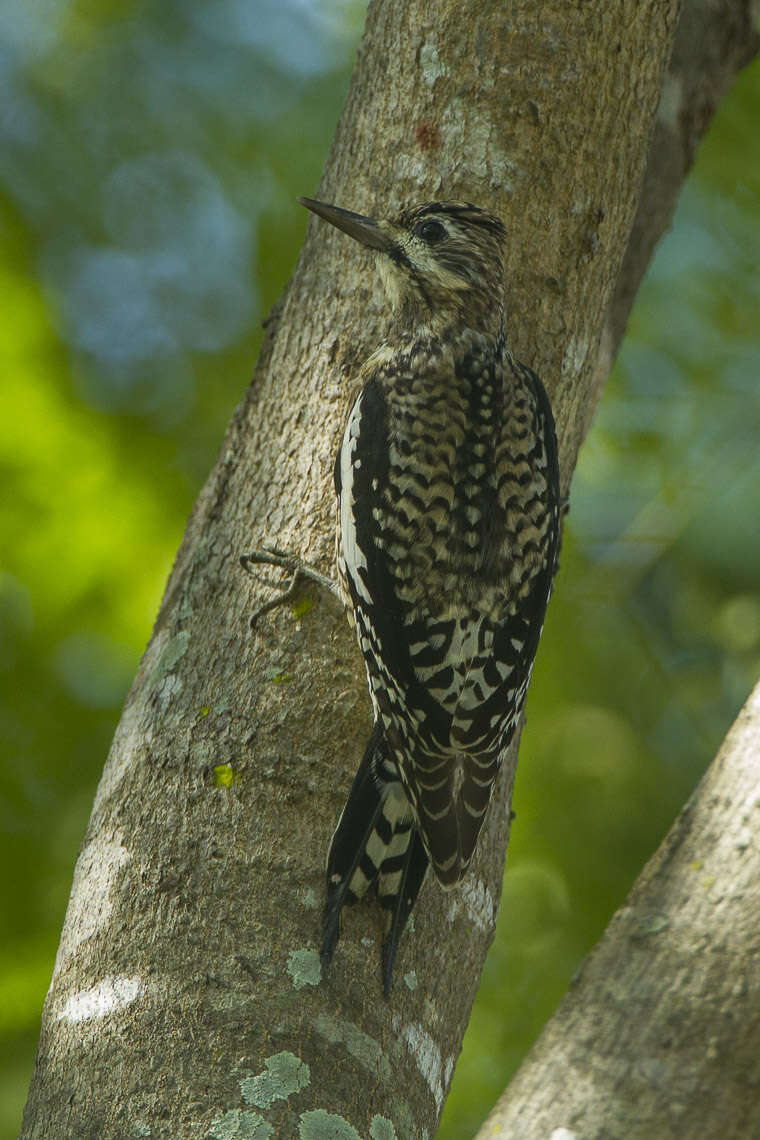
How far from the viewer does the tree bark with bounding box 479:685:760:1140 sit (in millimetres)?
1860

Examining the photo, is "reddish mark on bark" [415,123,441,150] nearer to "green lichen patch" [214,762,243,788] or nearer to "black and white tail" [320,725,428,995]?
"black and white tail" [320,725,428,995]

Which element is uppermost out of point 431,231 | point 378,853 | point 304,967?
point 431,231

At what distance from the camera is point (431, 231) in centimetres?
397

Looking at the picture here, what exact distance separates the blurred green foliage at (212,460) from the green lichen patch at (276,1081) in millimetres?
2384

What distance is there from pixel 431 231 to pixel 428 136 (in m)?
0.29

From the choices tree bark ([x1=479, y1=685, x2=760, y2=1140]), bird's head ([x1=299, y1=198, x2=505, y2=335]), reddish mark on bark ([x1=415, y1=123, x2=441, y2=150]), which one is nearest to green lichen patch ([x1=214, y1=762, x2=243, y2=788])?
tree bark ([x1=479, y1=685, x2=760, y2=1140])

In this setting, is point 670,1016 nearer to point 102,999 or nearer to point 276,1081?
point 276,1081

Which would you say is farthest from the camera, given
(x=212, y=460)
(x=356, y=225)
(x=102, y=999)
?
(x=212, y=460)

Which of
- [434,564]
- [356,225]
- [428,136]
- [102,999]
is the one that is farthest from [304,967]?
[428,136]

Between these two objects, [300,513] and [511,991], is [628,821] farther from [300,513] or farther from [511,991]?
[300,513]

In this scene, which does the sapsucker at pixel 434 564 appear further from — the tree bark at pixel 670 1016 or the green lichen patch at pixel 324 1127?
the tree bark at pixel 670 1016

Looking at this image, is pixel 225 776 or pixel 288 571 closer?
pixel 225 776

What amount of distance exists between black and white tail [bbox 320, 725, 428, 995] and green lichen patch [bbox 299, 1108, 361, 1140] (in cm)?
36

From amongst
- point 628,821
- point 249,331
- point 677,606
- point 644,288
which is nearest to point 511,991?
point 628,821
